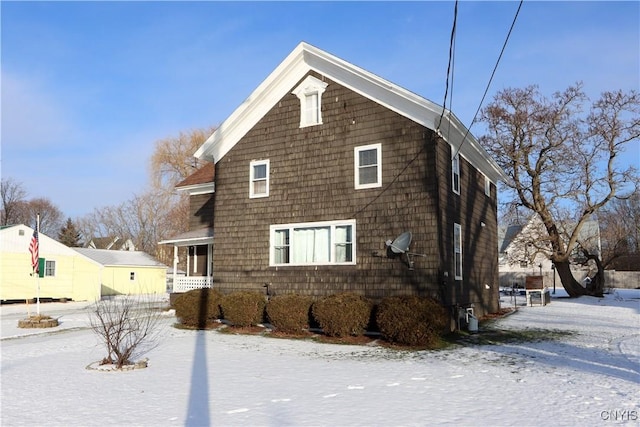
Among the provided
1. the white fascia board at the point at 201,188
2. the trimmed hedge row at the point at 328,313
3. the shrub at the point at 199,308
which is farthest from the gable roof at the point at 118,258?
the trimmed hedge row at the point at 328,313

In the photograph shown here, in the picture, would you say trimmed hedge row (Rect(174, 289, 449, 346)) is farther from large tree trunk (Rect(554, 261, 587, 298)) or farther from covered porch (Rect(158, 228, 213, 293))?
large tree trunk (Rect(554, 261, 587, 298))

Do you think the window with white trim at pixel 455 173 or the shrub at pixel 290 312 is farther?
the window with white trim at pixel 455 173

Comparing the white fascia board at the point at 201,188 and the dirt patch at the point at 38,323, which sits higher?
the white fascia board at the point at 201,188

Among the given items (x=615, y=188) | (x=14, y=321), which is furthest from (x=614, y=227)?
(x=14, y=321)

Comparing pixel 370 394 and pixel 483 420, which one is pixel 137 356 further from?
pixel 483 420

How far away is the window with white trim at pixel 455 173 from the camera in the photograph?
54.6 ft

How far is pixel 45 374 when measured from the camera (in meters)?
10.0

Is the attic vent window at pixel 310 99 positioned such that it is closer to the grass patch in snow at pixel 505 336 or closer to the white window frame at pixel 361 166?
the white window frame at pixel 361 166

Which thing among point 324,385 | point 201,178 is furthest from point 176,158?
point 324,385

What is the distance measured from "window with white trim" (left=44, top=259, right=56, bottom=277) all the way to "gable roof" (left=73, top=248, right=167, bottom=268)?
250 cm

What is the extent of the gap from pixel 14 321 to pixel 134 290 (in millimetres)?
18578

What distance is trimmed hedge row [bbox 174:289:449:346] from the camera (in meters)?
12.9

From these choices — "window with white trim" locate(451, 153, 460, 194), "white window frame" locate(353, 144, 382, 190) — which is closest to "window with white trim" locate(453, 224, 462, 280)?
"window with white trim" locate(451, 153, 460, 194)

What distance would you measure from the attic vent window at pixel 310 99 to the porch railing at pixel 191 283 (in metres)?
7.93
